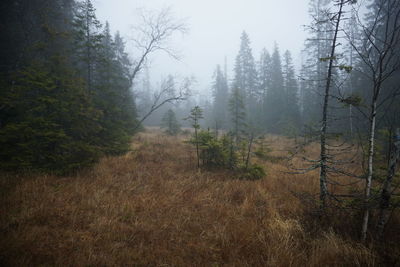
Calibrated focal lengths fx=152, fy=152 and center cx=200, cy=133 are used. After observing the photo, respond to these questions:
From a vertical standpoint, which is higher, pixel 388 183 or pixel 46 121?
pixel 46 121

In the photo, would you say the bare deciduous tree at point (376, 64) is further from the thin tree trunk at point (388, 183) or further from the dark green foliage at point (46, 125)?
the dark green foliage at point (46, 125)

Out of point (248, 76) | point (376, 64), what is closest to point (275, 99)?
point (248, 76)

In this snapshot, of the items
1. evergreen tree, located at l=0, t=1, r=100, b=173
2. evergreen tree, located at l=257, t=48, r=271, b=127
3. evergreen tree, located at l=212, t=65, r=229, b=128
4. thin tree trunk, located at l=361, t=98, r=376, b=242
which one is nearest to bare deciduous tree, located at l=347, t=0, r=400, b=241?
thin tree trunk, located at l=361, t=98, r=376, b=242

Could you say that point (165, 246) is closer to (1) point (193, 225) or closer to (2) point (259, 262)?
(1) point (193, 225)

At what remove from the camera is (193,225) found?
11.8 feet

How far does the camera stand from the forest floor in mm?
2693

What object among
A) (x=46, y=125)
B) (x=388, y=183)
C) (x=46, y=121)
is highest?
(x=46, y=121)

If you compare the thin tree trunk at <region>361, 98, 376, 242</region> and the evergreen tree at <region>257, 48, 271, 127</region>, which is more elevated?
the evergreen tree at <region>257, 48, 271, 127</region>

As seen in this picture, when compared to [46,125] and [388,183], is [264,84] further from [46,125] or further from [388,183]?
[46,125]

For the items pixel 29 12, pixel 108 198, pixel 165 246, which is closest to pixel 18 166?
pixel 108 198

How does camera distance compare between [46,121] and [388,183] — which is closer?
[388,183]

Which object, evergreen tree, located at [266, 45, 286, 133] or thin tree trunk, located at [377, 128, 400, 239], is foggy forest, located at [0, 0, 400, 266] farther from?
evergreen tree, located at [266, 45, 286, 133]

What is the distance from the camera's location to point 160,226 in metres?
3.54

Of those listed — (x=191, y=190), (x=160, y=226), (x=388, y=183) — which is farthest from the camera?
(x=191, y=190)
